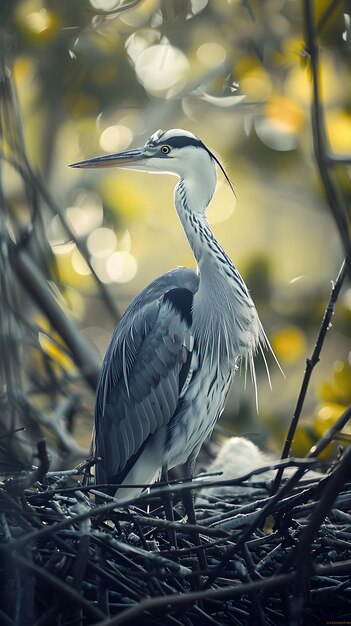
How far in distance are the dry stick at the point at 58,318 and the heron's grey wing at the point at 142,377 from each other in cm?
60

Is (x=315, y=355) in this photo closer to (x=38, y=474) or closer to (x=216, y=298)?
(x=38, y=474)

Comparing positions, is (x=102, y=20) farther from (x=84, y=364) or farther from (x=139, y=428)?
(x=139, y=428)

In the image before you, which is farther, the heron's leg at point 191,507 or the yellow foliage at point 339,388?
the yellow foliage at point 339,388

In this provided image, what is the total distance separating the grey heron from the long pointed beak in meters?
0.22

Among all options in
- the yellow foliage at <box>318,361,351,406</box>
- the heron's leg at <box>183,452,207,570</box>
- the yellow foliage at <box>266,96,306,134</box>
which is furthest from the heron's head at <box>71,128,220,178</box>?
the yellow foliage at <box>266,96,306,134</box>

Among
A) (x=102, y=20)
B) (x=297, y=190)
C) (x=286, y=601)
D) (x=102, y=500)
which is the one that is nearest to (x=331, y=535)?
(x=286, y=601)

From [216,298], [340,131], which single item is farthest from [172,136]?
[340,131]

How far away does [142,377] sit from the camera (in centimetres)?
326

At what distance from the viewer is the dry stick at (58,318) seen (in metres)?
3.84

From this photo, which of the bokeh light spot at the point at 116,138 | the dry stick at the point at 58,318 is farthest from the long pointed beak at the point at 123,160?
the bokeh light spot at the point at 116,138

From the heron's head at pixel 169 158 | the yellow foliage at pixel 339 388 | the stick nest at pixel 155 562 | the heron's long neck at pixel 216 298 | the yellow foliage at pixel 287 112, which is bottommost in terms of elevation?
the stick nest at pixel 155 562

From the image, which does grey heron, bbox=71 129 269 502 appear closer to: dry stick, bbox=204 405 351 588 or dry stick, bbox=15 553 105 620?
dry stick, bbox=204 405 351 588

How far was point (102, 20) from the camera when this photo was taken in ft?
13.1

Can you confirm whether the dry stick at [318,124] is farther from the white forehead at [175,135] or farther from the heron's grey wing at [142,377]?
the white forehead at [175,135]
